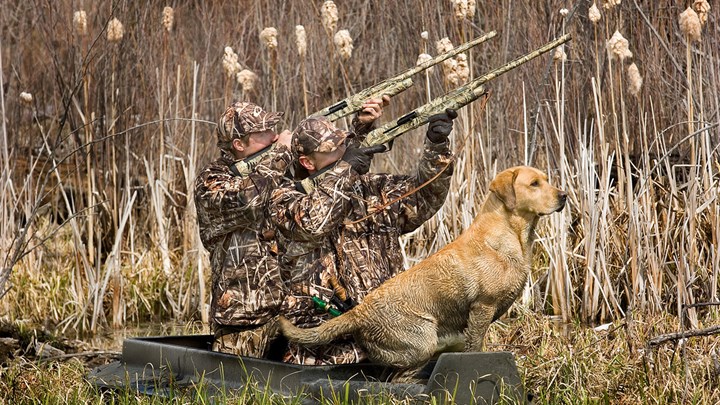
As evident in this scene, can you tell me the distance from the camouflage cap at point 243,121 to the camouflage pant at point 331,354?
121 cm

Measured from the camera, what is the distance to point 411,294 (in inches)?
195

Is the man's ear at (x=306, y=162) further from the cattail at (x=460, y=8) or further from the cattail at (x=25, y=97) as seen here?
the cattail at (x=25, y=97)

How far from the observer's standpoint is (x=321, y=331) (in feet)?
17.0

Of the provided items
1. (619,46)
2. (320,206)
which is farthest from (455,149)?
(320,206)

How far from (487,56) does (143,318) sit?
13.2 ft

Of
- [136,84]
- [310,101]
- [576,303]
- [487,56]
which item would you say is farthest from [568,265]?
[136,84]

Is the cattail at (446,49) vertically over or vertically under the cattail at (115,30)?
under

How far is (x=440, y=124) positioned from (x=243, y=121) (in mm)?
1253

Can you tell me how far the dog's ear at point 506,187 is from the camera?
4766 mm

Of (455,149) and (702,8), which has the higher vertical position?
(702,8)

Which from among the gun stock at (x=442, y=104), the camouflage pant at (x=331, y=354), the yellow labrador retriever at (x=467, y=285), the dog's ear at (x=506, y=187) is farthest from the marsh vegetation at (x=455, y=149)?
the dog's ear at (x=506, y=187)

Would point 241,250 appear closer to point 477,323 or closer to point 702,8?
→ point 477,323

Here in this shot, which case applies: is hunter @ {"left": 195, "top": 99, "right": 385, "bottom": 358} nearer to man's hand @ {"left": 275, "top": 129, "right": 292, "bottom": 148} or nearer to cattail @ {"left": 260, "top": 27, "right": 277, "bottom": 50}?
man's hand @ {"left": 275, "top": 129, "right": 292, "bottom": 148}

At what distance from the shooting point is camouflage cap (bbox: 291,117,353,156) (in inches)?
206
